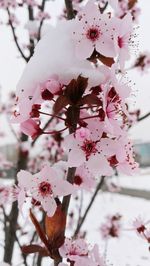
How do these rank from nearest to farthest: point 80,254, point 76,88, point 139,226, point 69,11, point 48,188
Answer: point 76,88, point 48,188, point 80,254, point 69,11, point 139,226

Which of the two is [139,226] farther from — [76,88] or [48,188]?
[76,88]

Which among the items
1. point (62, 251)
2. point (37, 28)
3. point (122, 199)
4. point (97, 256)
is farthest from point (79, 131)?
point (122, 199)

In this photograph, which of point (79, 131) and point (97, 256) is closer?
point (79, 131)

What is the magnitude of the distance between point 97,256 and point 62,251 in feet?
0.52

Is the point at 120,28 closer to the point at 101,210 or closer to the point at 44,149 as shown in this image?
the point at 44,149

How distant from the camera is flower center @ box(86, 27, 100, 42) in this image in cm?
78

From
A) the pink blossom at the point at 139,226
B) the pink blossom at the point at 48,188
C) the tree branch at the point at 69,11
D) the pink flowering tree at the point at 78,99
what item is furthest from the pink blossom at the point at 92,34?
the pink blossom at the point at 139,226

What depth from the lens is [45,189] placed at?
Answer: 0.83 m

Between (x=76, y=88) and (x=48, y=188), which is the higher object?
(x=76, y=88)

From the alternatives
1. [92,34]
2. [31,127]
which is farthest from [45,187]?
[92,34]

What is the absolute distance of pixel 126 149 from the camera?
825 millimetres

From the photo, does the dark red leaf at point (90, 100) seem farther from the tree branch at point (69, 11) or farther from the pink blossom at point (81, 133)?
the tree branch at point (69, 11)

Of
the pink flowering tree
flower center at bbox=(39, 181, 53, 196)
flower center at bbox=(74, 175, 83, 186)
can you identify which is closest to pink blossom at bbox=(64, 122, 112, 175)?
the pink flowering tree

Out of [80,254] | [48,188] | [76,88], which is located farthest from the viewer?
[80,254]
